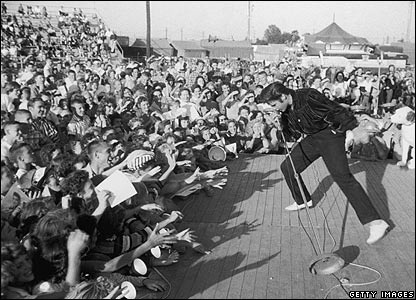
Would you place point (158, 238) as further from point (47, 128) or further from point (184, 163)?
point (47, 128)

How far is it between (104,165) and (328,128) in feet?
6.41

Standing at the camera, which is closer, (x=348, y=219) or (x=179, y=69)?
(x=348, y=219)

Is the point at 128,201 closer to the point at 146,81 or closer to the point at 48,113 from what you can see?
the point at 48,113

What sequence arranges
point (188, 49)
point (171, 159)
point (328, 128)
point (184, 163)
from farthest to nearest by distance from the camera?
point (188, 49), point (184, 163), point (171, 159), point (328, 128)

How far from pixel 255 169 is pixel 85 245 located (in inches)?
160

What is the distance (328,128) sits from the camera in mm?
3938

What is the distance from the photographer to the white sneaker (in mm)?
3764

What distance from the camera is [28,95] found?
6.37 m

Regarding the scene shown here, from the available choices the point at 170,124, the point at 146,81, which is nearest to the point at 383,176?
the point at 170,124

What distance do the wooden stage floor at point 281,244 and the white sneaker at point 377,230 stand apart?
0.06 meters

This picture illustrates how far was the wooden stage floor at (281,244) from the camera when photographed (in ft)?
10.1

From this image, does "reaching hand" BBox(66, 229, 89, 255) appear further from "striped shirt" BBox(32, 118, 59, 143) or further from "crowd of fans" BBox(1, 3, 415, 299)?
"striped shirt" BBox(32, 118, 59, 143)

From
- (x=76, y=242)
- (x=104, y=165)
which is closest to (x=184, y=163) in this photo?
(x=104, y=165)

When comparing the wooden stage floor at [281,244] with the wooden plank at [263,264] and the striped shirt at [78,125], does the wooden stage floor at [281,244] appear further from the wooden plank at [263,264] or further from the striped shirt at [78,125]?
the striped shirt at [78,125]
